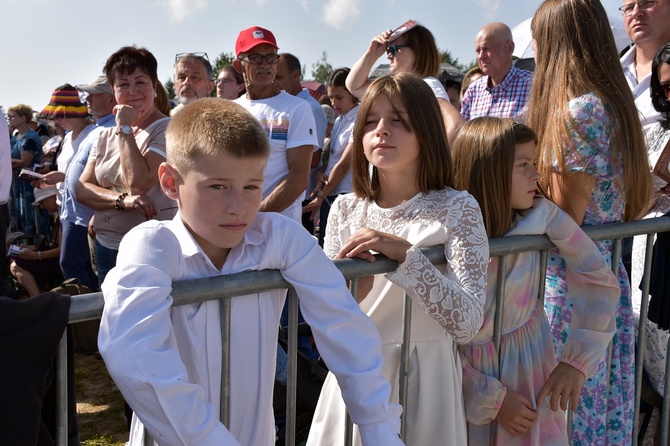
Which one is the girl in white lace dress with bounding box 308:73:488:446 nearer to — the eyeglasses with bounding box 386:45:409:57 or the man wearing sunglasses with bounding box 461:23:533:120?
the eyeglasses with bounding box 386:45:409:57

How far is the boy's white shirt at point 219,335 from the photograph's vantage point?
Result: 1459 mm

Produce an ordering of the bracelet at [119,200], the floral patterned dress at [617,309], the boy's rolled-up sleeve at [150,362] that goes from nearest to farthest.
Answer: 1. the boy's rolled-up sleeve at [150,362]
2. the floral patterned dress at [617,309]
3. the bracelet at [119,200]

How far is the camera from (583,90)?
2.69m

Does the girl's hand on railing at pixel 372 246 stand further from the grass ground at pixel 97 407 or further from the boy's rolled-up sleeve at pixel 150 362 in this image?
the grass ground at pixel 97 407

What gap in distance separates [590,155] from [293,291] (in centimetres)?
Result: 138

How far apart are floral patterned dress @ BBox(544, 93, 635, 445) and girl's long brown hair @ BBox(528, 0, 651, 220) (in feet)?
0.10

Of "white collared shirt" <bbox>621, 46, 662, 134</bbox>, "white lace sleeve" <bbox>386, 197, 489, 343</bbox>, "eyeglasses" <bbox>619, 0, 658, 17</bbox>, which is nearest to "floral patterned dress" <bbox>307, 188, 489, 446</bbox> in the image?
"white lace sleeve" <bbox>386, 197, 489, 343</bbox>

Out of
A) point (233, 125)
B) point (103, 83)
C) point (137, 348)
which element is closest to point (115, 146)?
point (103, 83)

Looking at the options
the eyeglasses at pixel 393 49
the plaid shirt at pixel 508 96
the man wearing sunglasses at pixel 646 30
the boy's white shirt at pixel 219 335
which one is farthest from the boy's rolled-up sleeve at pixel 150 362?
the plaid shirt at pixel 508 96

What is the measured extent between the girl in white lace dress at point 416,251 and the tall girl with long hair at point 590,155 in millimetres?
596

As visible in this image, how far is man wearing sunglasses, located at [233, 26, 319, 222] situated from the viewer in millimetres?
4242

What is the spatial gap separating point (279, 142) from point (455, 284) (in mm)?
2348

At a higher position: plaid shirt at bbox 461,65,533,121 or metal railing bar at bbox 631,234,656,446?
plaid shirt at bbox 461,65,533,121

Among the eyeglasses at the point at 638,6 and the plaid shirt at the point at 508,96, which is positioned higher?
the eyeglasses at the point at 638,6
